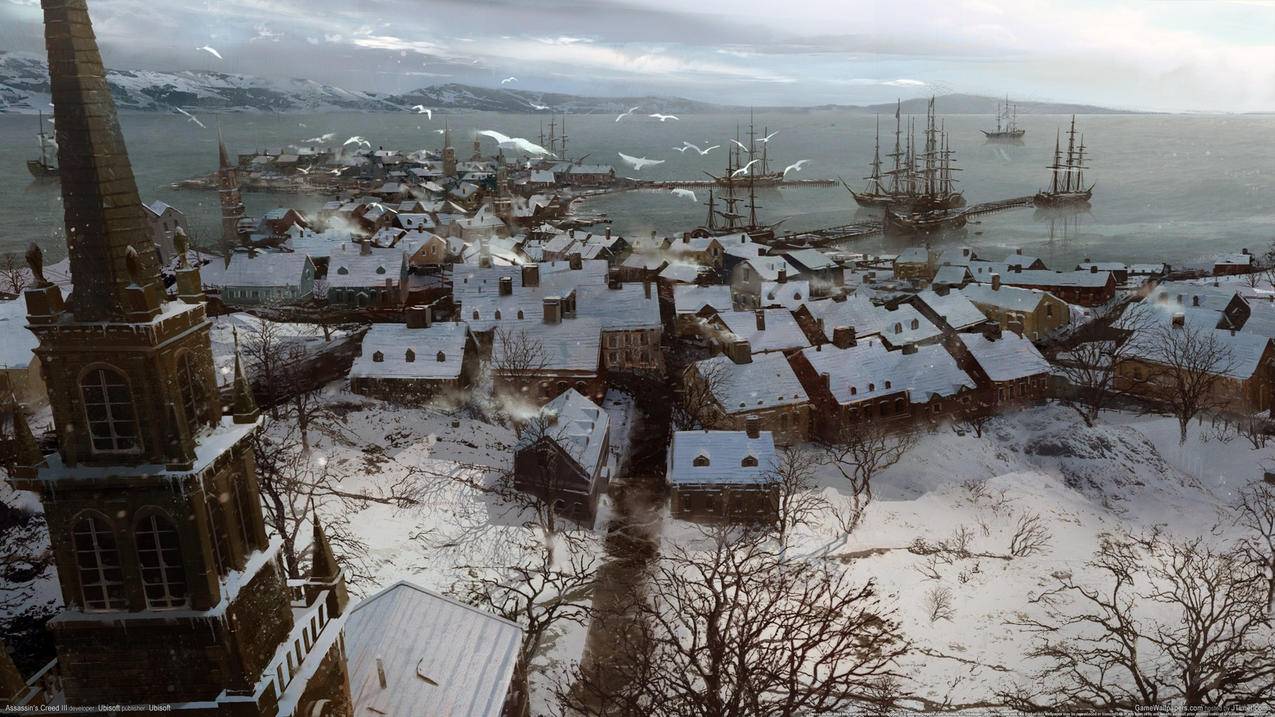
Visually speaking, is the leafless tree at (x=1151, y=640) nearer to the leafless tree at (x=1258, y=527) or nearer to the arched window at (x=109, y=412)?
the leafless tree at (x=1258, y=527)

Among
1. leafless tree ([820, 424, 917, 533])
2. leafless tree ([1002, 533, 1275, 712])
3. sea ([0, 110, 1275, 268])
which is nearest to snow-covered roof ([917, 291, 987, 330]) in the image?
leafless tree ([820, 424, 917, 533])

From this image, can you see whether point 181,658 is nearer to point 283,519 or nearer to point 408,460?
point 283,519

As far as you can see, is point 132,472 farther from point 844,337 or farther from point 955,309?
point 955,309

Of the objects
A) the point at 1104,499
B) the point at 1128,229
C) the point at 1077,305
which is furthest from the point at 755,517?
the point at 1128,229

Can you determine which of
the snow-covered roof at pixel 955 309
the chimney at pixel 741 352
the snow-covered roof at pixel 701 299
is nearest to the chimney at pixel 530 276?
the snow-covered roof at pixel 701 299

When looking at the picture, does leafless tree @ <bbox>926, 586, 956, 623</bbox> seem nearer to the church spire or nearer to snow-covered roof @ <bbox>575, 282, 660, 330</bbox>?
the church spire

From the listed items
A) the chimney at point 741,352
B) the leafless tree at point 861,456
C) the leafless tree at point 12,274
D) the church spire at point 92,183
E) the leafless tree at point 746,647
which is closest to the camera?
the church spire at point 92,183

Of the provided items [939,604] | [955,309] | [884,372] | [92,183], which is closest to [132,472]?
[92,183]
